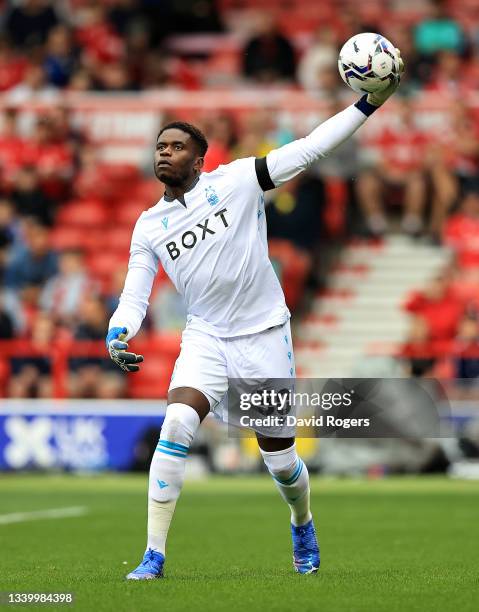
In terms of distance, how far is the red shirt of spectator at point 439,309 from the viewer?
18656mm

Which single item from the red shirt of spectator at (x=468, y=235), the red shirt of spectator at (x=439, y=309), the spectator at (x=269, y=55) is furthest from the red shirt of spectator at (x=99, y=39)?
the red shirt of spectator at (x=439, y=309)

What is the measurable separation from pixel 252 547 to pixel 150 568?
2.63 metres

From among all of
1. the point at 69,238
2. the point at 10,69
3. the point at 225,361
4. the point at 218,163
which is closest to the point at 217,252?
the point at 225,361

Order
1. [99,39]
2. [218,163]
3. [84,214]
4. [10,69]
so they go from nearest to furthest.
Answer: [218,163] < [84,214] < [99,39] < [10,69]

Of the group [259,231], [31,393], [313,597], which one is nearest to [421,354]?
[31,393]

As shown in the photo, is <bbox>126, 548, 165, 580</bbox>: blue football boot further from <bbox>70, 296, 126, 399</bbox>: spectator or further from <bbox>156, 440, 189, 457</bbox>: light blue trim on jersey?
<bbox>70, 296, 126, 399</bbox>: spectator

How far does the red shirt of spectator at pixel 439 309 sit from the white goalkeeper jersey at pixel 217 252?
34.9 feet

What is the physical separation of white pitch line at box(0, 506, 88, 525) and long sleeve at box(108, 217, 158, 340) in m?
4.62

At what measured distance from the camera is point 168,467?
7734 millimetres

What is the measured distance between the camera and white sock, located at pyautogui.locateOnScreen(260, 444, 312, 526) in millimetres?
8156

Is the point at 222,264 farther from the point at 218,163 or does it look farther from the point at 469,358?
the point at 218,163

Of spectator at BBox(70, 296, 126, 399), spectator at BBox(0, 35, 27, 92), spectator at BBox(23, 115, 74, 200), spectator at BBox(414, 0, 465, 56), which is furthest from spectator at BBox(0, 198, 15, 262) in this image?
spectator at BBox(414, 0, 465, 56)

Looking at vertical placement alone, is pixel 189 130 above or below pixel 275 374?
above

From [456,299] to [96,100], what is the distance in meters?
7.00
